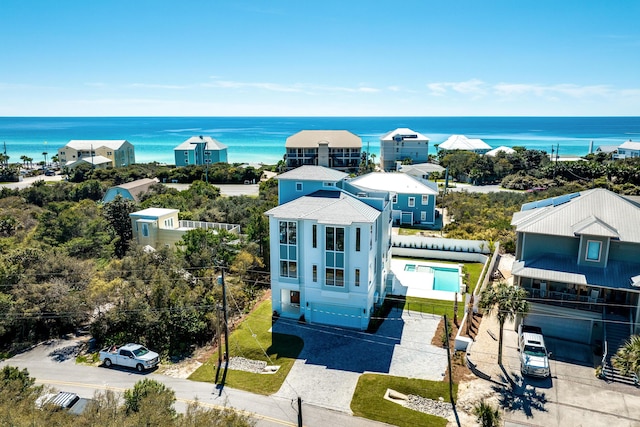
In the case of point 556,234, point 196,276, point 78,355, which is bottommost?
point 78,355

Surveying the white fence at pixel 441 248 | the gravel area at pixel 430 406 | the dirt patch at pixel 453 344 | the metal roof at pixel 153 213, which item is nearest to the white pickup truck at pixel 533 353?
the dirt patch at pixel 453 344

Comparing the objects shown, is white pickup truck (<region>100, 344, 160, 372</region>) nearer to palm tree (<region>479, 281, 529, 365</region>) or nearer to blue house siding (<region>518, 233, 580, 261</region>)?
palm tree (<region>479, 281, 529, 365</region>)

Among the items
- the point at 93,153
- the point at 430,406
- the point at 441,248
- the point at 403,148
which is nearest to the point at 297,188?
the point at 430,406

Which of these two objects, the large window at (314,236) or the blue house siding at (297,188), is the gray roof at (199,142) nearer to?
the blue house siding at (297,188)

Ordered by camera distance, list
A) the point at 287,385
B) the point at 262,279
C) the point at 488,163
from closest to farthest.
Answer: the point at 287,385, the point at 262,279, the point at 488,163

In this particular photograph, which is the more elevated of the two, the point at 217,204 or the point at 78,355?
the point at 217,204

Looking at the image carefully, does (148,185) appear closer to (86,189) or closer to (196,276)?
(86,189)

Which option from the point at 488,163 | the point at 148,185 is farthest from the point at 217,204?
the point at 488,163

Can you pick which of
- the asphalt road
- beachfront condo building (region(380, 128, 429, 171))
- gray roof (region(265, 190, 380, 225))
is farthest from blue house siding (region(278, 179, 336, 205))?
beachfront condo building (region(380, 128, 429, 171))
